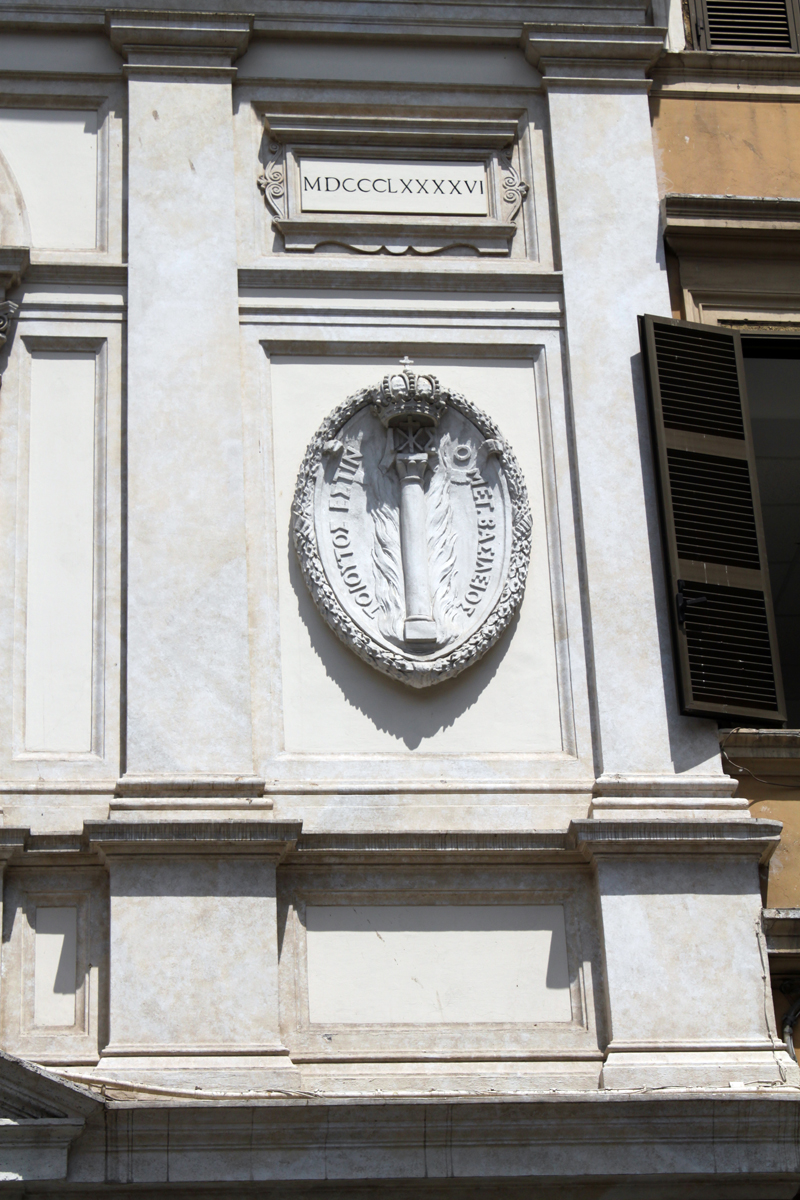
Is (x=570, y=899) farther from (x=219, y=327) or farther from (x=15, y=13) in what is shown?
(x=15, y=13)

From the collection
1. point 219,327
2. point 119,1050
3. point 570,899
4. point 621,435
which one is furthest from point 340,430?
point 119,1050

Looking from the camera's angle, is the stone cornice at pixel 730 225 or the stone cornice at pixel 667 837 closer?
the stone cornice at pixel 667 837

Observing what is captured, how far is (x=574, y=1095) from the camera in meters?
8.87

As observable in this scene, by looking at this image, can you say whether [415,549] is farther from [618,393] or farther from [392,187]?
[392,187]

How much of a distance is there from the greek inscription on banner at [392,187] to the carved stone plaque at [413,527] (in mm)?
1066

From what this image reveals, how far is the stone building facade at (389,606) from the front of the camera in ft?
29.8

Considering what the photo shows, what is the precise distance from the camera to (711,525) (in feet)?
34.3

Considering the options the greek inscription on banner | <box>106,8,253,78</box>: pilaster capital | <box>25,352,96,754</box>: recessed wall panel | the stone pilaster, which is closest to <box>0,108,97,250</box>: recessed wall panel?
<box>106,8,253,78</box>: pilaster capital

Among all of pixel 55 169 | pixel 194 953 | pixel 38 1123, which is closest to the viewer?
pixel 38 1123

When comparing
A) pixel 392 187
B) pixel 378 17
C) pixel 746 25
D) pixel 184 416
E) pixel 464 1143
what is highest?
pixel 746 25

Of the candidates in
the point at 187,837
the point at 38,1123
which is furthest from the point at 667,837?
the point at 38,1123

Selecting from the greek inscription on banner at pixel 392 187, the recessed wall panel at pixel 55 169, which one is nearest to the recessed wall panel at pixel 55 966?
the recessed wall panel at pixel 55 169

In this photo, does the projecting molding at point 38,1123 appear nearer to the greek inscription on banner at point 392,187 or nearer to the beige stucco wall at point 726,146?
the greek inscription on banner at point 392,187

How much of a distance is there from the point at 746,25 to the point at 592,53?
1122 mm
